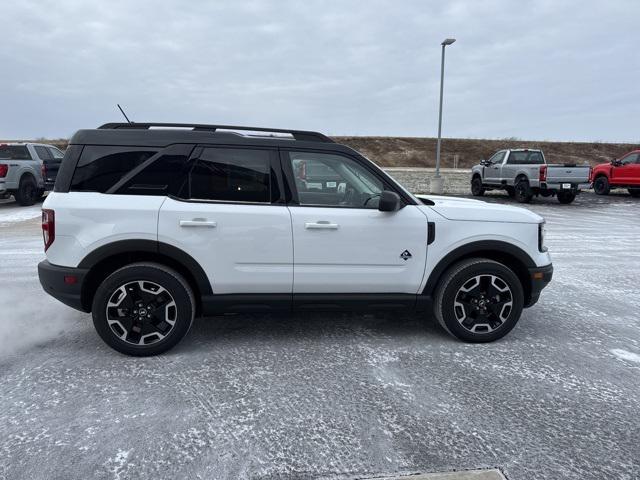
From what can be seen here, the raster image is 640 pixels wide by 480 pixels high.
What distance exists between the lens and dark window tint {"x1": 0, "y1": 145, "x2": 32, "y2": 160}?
1375 centimetres

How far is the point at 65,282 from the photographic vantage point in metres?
3.56

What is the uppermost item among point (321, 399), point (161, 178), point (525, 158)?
point (525, 158)

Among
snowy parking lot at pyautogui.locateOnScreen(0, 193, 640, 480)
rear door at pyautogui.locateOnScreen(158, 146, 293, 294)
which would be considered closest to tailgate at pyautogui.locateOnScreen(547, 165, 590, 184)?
snowy parking lot at pyautogui.locateOnScreen(0, 193, 640, 480)

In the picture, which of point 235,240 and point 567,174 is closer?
point 235,240

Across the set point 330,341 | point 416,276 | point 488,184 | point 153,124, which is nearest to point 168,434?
point 330,341

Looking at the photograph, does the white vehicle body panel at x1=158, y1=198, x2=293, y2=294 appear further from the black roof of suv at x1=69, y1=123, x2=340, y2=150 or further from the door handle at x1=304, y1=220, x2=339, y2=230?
the black roof of suv at x1=69, y1=123, x2=340, y2=150

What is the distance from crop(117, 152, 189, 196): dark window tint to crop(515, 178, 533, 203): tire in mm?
15872

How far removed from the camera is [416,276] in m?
3.90

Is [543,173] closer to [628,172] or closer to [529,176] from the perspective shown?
[529,176]

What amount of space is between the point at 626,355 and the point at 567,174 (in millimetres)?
14051

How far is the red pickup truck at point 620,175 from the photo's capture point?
19.1 m

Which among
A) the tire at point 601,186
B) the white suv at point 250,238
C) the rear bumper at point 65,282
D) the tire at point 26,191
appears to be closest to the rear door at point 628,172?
the tire at point 601,186

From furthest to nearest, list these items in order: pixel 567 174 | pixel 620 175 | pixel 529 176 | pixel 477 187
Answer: pixel 477 187 → pixel 620 175 → pixel 529 176 → pixel 567 174

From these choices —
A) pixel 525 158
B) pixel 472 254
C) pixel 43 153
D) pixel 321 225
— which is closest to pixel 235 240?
pixel 321 225
